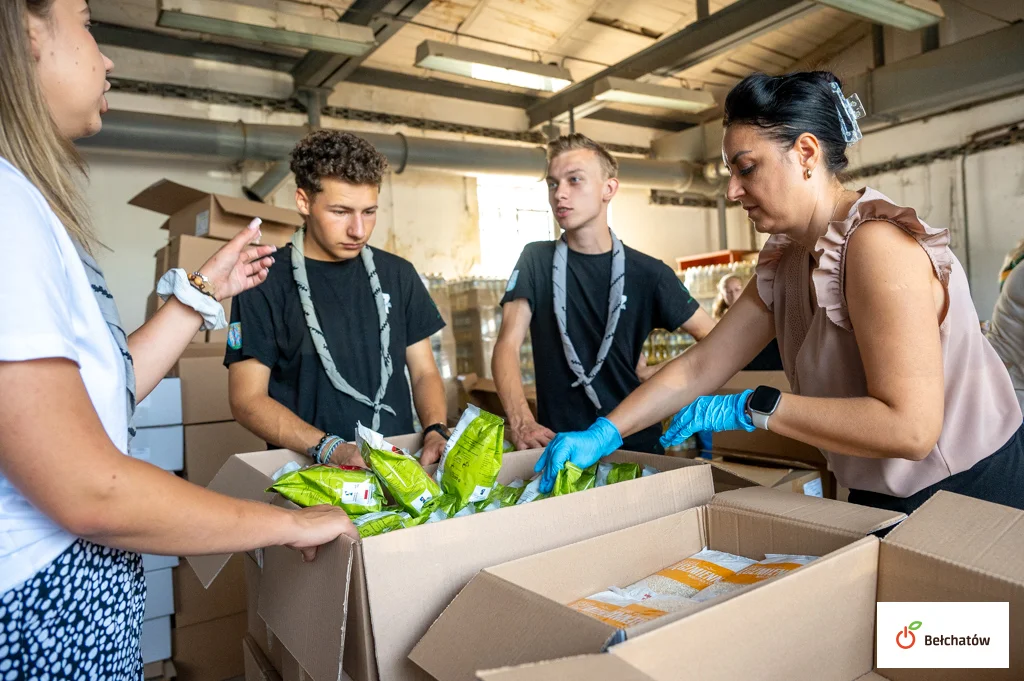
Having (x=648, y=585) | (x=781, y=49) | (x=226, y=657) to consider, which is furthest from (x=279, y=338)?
(x=781, y=49)

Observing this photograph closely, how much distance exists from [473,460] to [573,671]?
0.64 m

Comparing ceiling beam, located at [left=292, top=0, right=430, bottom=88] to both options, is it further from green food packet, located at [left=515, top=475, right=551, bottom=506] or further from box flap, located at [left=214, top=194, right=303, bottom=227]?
green food packet, located at [left=515, top=475, right=551, bottom=506]

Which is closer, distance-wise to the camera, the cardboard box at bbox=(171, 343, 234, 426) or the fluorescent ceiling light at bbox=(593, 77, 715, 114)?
the cardboard box at bbox=(171, 343, 234, 426)

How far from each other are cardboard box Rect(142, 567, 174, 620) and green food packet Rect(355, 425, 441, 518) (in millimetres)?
1896

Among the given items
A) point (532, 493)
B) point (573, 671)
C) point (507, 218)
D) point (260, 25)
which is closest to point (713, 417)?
point (532, 493)

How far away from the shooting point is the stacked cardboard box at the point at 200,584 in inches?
105

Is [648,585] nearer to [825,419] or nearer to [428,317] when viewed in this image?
[825,419]

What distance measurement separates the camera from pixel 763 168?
129 centimetres

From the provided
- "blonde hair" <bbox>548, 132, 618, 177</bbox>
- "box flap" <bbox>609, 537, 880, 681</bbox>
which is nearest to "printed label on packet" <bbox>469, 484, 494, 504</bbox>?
"box flap" <bbox>609, 537, 880, 681</bbox>

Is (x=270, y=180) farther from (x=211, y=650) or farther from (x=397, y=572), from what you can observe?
(x=397, y=572)

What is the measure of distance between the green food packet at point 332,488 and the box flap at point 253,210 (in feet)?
8.61

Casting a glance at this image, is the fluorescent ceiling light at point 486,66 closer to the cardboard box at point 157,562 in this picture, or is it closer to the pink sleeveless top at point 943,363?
the cardboard box at point 157,562

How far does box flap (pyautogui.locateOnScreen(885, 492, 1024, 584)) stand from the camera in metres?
0.79

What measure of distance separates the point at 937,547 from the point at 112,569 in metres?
0.98
